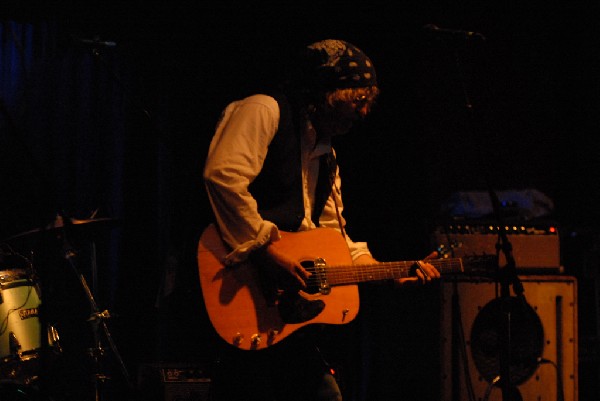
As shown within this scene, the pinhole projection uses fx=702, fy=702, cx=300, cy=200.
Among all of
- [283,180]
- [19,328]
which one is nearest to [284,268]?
[283,180]

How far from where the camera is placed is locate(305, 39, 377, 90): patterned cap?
3.08m

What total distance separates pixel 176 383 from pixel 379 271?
1084 millimetres

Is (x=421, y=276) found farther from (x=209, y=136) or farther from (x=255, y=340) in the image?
(x=209, y=136)

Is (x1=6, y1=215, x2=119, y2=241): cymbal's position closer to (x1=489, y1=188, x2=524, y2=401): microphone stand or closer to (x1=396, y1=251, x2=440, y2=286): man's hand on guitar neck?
(x1=396, y1=251, x2=440, y2=286): man's hand on guitar neck

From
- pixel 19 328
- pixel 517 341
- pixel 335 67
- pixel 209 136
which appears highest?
pixel 335 67

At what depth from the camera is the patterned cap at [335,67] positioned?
10.1 feet

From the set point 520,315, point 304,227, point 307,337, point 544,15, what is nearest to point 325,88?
point 304,227

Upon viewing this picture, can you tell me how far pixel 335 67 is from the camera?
10.1 feet

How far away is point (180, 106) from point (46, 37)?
93 centimetres

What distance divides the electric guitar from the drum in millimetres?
1273

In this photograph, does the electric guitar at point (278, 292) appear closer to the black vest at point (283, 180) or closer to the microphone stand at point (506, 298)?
the black vest at point (283, 180)

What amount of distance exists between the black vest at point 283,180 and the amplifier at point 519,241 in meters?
1.41

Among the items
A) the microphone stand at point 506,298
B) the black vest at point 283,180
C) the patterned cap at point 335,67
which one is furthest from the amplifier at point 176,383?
the patterned cap at point 335,67

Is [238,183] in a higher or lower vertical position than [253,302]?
higher
